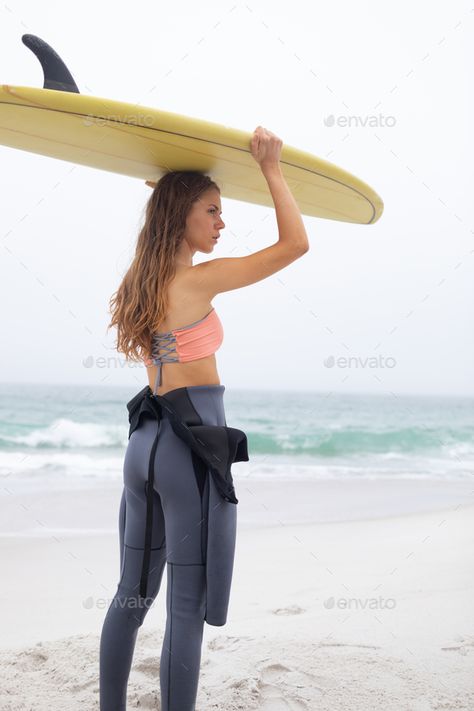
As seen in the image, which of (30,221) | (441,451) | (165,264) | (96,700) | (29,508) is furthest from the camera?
(441,451)

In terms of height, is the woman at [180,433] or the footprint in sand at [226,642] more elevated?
the woman at [180,433]

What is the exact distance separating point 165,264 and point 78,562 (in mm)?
3192

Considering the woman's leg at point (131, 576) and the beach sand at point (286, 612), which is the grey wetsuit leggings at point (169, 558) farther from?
the beach sand at point (286, 612)

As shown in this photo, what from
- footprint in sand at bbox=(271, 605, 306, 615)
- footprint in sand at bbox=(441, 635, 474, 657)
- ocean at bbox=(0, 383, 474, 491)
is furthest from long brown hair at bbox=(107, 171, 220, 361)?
ocean at bbox=(0, 383, 474, 491)

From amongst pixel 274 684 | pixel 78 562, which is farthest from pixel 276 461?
pixel 274 684

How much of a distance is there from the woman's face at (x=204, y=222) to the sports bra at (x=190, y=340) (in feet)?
0.72

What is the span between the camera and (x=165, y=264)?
1.81 metres

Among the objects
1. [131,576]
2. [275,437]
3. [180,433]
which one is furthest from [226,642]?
[275,437]

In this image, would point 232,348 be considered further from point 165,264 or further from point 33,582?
point 165,264

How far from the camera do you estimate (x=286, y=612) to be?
3.42m

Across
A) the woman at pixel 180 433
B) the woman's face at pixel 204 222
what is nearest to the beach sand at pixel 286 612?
Answer: the woman at pixel 180 433

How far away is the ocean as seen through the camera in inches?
377

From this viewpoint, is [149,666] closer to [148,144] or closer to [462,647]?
[462,647]

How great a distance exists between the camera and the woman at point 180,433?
1.72 meters
